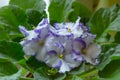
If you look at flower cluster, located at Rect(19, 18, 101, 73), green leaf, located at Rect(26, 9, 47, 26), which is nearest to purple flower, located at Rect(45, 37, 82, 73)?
flower cluster, located at Rect(19, 18, 101, 73)

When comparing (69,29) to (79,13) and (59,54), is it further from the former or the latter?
(79,13)

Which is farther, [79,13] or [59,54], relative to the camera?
[79,13]

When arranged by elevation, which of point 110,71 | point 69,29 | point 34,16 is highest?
point 34,16

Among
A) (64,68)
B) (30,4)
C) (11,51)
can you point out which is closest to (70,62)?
(64,68)

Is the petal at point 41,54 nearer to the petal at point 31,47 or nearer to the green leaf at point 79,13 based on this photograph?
the petal at point 31,47

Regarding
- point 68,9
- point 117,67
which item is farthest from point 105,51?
point 68,9

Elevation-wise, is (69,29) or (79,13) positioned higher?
(79,13)
